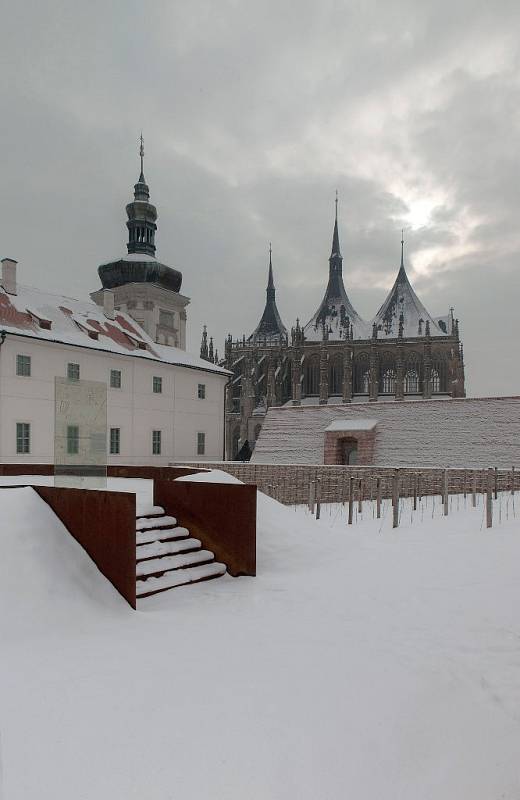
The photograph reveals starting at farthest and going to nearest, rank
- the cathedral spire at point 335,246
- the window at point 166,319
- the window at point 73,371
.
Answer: the cathedral spire at point 335,246
the window at point 166,319
the window at point 73,371

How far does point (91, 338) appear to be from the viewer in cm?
3039

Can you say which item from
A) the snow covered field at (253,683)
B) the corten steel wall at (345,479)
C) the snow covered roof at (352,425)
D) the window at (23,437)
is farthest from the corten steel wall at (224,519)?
the snow covered roof at (352,425)

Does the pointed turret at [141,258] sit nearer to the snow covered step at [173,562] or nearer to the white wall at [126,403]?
the white wall at [126,403]

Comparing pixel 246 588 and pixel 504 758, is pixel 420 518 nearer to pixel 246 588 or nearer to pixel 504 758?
pixel 246 588

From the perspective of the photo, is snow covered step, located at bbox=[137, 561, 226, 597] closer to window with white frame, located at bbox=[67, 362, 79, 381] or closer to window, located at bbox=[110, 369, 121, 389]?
window with white frame, located at bbox=[67, 362, 79, 381]

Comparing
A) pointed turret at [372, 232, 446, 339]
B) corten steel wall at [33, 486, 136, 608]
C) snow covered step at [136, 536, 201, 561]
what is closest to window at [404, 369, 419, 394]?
pointed turret at [372, 232, 446, 339]

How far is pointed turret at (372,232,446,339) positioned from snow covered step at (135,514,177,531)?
56.9 m

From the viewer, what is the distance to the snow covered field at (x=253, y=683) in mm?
3430

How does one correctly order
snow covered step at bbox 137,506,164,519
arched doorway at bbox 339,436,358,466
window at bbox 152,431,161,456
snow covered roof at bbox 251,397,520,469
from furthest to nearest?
arched doorway at bbox 339,436,358,466 < window at bbox 152,431,161,456 < snow covered roof at bbox 251,397,520,469 < snow covered step at bbox 137,506,164,519

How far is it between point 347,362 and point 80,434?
5399 cm

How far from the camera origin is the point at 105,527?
6746 millimetres

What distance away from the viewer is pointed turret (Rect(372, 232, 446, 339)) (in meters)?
64.0

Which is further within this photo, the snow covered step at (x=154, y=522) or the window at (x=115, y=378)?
the window at (x=115, y=378)

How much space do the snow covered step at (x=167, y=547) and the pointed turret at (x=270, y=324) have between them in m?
61.9
